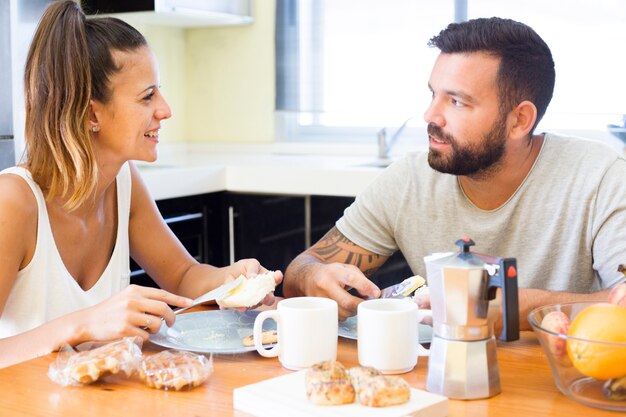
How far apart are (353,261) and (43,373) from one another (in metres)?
0.87

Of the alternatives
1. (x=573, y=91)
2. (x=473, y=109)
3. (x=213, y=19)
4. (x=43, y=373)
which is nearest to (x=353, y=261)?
(x=473, y=109)

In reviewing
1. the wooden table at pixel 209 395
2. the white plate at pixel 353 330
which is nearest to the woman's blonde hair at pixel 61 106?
the wooden table at pixel 209 395

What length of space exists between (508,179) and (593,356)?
82 centimetres

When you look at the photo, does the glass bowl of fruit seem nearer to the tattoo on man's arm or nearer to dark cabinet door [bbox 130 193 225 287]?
the tattoo on man's arm

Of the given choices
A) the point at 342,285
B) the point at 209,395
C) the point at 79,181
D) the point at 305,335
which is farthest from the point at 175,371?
the point at 79,181

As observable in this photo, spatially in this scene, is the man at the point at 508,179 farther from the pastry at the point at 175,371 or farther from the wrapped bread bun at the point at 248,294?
the pastry at the point at 175,371

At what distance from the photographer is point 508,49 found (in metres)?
1.79

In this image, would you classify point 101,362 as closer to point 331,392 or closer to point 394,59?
point 331,392

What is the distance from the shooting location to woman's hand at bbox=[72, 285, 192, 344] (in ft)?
4.23

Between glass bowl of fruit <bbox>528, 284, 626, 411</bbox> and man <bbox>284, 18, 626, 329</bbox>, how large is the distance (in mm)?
644

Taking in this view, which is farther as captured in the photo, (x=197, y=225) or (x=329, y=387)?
(x=197, y=225)

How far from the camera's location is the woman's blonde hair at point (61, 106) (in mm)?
1661

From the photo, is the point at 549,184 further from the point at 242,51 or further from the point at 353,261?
the point at 242,51

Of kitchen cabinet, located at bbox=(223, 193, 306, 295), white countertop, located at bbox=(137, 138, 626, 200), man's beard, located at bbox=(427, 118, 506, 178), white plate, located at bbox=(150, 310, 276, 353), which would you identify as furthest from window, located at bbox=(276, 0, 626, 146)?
white plate, located at bbox=(150, 310, 276, 353)
